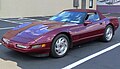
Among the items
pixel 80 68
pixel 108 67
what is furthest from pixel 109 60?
pixel 80 68

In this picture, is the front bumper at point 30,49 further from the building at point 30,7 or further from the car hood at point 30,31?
the building at point 30,7

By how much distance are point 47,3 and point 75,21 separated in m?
13.0

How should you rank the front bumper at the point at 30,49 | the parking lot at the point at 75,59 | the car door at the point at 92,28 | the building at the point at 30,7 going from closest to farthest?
the parking lot at the point at 75,59, the front bumper at the point at 30,49, the car door at the point at 92,28, the building at the point at 30,7

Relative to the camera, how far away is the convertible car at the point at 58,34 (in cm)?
551

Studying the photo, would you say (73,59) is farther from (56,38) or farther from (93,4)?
(93,4)

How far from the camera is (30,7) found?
18266mm

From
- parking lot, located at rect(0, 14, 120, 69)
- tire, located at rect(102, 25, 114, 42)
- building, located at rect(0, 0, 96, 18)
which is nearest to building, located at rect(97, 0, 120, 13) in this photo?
building, located at rect(0, 0, 96, 18)

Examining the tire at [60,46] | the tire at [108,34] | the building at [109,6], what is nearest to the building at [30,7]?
the building at [109,6]

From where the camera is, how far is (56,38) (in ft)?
19.0

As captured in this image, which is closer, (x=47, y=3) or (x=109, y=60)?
(x=109, y=60)

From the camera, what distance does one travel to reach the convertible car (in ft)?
18.1

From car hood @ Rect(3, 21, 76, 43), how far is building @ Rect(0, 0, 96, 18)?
35.6ft

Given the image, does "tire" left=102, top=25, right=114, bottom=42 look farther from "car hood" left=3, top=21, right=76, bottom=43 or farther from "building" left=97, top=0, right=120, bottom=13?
"building" left=97, top=0, right=120, bottom=13

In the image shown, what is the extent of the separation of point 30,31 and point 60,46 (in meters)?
0.87
